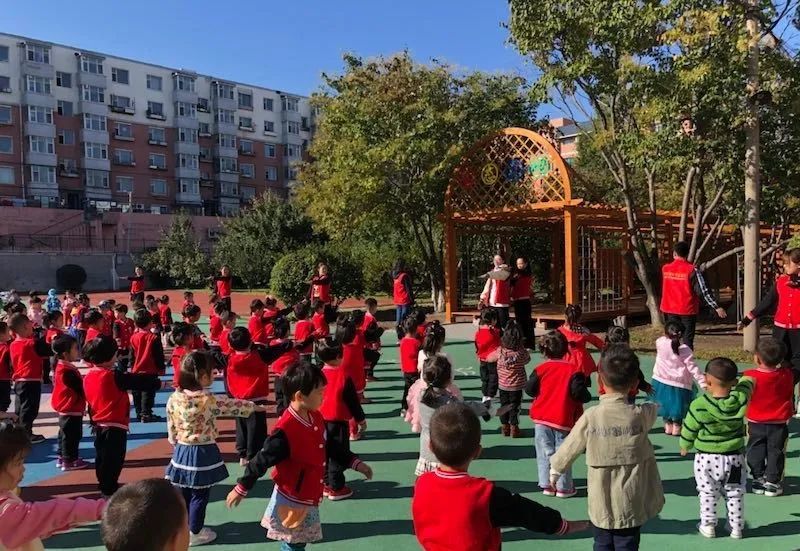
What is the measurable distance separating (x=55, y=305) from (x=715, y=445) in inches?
510

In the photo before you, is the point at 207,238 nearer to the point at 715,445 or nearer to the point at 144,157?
the point at 144,157

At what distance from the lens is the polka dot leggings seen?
13.2 ft

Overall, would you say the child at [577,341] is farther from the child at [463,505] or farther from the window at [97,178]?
the window at [97,178]

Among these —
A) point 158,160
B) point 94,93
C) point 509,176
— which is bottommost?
point 509,176

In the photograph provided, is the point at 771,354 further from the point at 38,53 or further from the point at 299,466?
the point at 38,53

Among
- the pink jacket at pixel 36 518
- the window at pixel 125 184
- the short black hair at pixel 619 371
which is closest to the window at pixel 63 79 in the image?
the window at pixel 125 184

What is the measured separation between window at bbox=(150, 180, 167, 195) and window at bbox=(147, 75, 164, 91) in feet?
27.4

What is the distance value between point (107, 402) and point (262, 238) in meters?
23.4

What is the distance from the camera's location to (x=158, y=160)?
5953 cm

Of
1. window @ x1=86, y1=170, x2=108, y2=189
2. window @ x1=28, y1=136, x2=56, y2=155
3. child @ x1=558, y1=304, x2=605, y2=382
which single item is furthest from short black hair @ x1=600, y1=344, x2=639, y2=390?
window @ x1=86, y1=170, x2=108, y2=189

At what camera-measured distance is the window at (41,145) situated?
5078cm

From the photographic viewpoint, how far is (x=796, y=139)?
11.2 meters

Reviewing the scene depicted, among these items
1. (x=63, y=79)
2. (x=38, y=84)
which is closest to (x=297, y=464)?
(x=38, y=84)

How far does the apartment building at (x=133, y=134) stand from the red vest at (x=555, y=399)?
5083 centimetres
